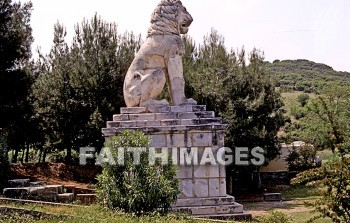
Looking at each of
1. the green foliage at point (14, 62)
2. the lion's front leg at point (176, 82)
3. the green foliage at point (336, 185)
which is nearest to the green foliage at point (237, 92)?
the green foliage at point (14, 62)

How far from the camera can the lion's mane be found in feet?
38.2

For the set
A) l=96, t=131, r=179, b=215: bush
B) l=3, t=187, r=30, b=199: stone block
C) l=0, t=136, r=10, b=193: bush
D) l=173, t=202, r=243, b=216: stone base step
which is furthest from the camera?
l=0, t=136, r=10, b=193: bush

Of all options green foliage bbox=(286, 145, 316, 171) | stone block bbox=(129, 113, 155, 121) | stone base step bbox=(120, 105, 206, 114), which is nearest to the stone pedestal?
stone block bbox=(129, 113, 155, 121)

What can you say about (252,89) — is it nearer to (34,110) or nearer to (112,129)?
(34,110)

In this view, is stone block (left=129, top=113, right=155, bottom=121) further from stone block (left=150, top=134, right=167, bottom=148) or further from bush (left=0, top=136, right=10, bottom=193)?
bush (left=0, top=136, right=10, bottom=193)

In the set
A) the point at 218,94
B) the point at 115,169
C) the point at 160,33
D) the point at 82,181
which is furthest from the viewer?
the point at 218,94

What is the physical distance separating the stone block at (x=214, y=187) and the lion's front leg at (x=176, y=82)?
6.49ft

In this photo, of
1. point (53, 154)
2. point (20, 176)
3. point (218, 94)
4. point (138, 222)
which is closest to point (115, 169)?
point (138, 222)

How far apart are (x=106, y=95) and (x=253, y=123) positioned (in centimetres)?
742

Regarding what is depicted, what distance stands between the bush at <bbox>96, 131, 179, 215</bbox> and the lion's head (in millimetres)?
3624

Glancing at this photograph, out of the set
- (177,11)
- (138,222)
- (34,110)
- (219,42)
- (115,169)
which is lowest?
(138,222)

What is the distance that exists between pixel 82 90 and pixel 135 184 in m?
13.5

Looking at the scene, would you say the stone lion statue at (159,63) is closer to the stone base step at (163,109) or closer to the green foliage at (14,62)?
the stone base step at (163,109)

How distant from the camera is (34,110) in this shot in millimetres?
20000
